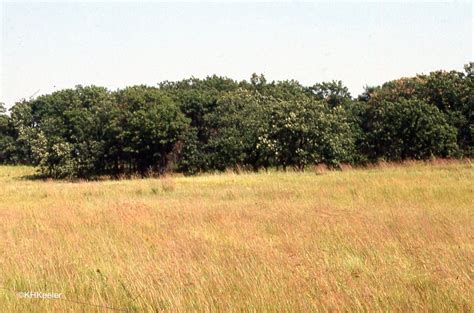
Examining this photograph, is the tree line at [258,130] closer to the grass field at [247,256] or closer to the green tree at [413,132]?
the green tree at [413,132]

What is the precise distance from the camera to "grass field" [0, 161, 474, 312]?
15.0 ft

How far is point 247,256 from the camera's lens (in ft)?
20.4

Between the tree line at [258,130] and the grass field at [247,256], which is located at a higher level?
the tree line at [258,130]

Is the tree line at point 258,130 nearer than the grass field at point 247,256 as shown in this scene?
No

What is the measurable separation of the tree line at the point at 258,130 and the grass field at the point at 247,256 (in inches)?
860

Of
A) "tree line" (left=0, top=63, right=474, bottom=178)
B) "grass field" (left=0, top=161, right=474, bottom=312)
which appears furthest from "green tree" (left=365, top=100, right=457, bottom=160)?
"grass field" (left=0, top=161, right=474, bottom=312)

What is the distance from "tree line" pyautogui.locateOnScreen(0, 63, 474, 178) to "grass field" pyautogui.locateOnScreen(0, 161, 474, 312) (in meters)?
21.9

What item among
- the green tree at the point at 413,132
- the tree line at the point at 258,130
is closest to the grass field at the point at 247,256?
the tree line at the point at 258,130

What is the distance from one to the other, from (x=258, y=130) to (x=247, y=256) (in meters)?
30.6

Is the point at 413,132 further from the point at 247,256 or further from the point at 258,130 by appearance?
the point at 247,256

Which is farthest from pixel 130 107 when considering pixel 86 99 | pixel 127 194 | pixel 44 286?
pixel 44 286

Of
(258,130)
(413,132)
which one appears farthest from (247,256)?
(413,132)

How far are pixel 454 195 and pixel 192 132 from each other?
109 ft

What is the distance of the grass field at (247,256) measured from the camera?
4.57m
